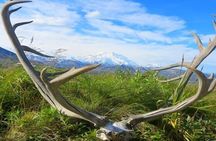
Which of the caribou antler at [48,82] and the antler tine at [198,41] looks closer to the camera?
the caribou antler at [48,82]

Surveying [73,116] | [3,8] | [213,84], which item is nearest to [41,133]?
[73,116]

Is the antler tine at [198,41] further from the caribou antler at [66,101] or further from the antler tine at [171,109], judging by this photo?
the antler tine at [171,109]

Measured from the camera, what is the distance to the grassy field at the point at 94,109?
7191 millimetres

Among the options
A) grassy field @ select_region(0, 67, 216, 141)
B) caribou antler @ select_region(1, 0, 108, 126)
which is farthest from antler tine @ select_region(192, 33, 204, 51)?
caribou antler @ select_region(1, 0, 108, 126)

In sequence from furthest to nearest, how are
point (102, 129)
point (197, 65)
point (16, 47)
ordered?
point (197, 65)
point (16, 47)
point (102, 129)

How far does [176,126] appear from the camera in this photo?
754cm

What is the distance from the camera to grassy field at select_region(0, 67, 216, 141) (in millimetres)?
7191

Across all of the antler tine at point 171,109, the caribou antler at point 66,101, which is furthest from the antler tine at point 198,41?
the antler tine at point 171,109

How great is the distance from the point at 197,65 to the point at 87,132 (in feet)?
6.07

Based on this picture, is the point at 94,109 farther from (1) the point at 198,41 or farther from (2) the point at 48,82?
(1) the point at 198,41

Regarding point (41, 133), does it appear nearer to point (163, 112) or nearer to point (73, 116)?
point (73, 116)

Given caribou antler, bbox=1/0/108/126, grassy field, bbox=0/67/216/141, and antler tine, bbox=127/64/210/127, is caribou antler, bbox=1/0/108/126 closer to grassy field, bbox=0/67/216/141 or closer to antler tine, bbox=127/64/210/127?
grassy field, bbox=0/67/216/141

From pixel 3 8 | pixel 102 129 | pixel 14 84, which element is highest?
pixel 3 8

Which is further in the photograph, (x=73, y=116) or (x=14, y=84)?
(x=14, y=84)
